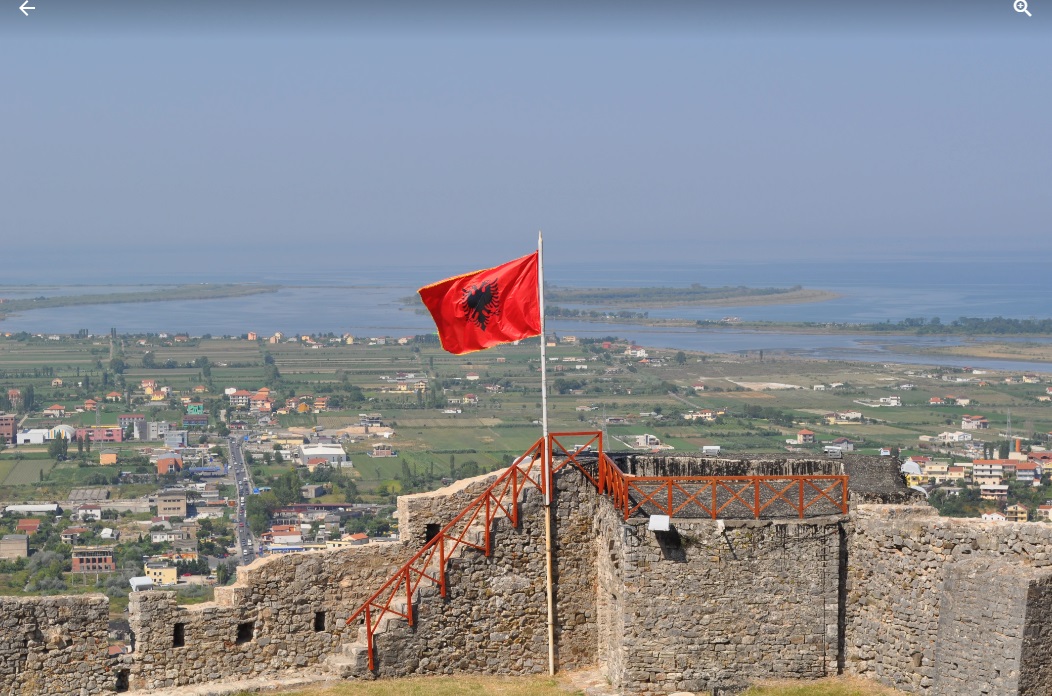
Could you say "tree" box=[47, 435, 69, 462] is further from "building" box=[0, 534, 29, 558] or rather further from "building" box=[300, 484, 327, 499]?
"building" box=[0, 534, 29, 558]

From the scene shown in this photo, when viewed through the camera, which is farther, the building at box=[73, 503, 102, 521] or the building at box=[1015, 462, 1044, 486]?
the building at box=[73, 503, 102, 521]

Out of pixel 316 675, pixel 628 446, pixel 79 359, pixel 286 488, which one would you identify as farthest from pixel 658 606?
pixel 79 359

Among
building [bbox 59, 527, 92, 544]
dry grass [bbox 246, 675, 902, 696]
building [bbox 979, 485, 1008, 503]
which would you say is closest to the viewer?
dry grass [bbox 246, 675, 902, 696]

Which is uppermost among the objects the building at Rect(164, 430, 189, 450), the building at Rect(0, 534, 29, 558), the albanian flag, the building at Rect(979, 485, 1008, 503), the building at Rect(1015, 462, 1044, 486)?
the albanian flag

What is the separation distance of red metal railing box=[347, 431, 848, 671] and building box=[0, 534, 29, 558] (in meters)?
36.7

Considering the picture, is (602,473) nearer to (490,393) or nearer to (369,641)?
(369,641)

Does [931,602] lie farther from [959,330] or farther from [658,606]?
[959,330]

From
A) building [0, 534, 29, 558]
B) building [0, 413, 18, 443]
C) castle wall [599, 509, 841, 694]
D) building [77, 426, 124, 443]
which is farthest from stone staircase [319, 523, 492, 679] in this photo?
building [0, 413, 18, 443]

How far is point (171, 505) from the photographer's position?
71.1m

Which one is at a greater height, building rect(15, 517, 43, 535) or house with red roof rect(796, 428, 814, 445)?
house with red roof rect(796, 428, 814, 445)

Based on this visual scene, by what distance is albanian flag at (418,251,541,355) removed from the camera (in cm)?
1661

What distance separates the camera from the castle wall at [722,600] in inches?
603

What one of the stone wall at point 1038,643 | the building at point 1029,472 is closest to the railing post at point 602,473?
the stone wall at point 1038,643

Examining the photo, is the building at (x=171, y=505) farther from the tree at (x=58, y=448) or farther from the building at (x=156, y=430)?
the building at (x=156, y=430)
